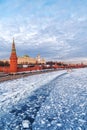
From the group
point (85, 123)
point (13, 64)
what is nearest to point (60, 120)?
point (85, 123)

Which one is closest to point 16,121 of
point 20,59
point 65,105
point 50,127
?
point 50,127

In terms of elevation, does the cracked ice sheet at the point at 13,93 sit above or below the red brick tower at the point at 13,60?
below

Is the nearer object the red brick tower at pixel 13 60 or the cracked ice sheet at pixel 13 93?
the cracked ice sheet at pixel 13 93

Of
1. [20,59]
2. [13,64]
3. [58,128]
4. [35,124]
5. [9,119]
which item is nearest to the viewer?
[58,128]

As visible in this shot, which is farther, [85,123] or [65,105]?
[65,105]

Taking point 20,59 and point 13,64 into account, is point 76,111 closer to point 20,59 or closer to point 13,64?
point 13,64

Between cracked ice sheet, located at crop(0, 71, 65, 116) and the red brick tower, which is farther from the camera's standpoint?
the red brick tower

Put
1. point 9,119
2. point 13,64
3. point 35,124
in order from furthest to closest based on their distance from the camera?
1. point 13,64
2. point 9,119
3. point 35,124

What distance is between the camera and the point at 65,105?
14.9m

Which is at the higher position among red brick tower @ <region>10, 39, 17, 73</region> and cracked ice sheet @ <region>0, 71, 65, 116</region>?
red brick tower @ <region>10, 39, 17, 73</region>

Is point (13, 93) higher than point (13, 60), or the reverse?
point (13, 60)

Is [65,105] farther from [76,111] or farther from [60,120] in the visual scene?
[60,120]

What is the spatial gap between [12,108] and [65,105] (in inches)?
126

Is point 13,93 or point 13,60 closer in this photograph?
point 13,93
